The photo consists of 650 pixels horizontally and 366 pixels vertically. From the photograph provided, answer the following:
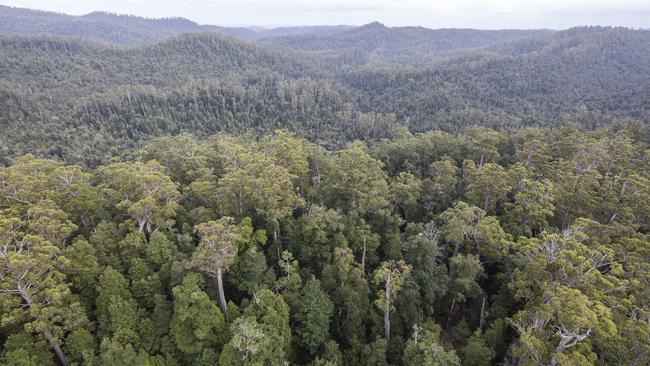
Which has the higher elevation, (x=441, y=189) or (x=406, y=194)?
(x=406, y=194)

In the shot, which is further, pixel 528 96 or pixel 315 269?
pixel 528 96

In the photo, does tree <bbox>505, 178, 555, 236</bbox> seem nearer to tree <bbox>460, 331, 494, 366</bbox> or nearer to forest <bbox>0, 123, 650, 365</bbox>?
forest <bbox>0, 123, 650, 365</bbox>

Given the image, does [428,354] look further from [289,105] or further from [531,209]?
[289,105]

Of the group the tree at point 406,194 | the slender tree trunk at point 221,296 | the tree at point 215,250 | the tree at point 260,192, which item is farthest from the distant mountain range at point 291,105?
the tree at point 215,250

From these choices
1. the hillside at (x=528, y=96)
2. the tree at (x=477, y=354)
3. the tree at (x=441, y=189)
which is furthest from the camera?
the hillside at (x=528, y=96)

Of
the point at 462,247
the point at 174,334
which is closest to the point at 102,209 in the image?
the point at 174,334

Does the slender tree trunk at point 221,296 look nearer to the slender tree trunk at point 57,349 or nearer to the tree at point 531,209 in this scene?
the slender tree trunk at point 57,349

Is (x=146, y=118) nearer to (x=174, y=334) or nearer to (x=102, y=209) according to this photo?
(x=102, y=209)

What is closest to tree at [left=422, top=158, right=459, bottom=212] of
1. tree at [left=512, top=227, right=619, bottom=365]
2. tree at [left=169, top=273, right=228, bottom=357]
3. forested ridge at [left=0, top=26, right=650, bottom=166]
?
tree at [left=512, top=227, right=619, bottom=365]

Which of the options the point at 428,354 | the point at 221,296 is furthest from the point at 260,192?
the point at 428,354
